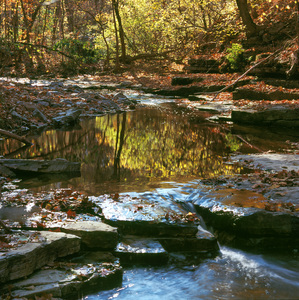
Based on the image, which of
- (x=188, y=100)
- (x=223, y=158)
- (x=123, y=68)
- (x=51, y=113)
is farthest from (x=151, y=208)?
(x=123, y=68)

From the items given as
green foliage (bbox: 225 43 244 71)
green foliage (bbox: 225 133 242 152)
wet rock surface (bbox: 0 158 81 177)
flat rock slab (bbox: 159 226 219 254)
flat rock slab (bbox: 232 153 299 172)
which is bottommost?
flat rock slab (bbox: 159 226 219 254)

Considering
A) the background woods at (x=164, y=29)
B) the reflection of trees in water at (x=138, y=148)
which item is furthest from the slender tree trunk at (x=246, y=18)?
the reflection of trees in water at (x=138, y=148)

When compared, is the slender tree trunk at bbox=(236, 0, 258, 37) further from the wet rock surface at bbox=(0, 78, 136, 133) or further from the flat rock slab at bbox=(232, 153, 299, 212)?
the flat rock slab at bbox=(232, 153, 299, 212)

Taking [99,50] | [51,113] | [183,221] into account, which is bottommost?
[183,221]

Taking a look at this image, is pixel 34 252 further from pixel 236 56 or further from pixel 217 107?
pixel 236 56

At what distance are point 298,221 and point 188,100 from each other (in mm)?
15070

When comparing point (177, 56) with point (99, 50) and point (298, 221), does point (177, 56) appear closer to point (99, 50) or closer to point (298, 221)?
point (99, 50)

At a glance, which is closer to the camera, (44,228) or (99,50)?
(44,228)

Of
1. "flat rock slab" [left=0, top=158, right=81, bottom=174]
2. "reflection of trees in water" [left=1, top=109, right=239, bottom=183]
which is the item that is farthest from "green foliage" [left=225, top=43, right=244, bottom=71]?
"flat rock slab" [left=0, top=158, right=81, bottom=174]

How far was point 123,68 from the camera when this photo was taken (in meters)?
28.4

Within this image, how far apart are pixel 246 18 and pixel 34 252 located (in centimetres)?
2203

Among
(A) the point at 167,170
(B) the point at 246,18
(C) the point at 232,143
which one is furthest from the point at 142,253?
(B) the point at 246,18

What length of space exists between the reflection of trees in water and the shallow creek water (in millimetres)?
21

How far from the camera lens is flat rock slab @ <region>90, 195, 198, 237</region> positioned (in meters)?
4.87
